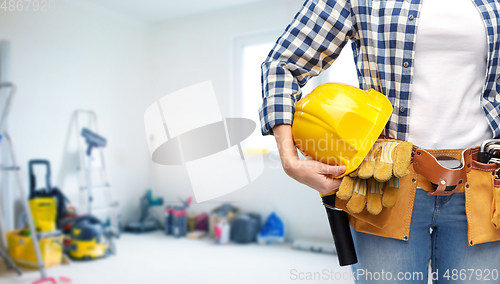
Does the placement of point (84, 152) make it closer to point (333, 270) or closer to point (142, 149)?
point (142, 149)

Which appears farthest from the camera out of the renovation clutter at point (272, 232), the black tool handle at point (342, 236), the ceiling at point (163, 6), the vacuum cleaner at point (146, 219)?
the vacuum cleaner at point (146, 219)

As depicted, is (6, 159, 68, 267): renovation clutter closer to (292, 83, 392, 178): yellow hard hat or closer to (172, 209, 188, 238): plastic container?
(172, 209, 188, 238): plastic container

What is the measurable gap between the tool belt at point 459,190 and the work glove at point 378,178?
0.09 ft

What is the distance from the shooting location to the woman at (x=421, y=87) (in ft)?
1.76

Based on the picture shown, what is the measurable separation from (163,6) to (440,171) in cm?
319

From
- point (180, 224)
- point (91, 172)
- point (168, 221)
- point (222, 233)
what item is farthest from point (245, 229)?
point (91, 172)

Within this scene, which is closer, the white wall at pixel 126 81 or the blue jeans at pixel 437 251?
the blue jeans at pixel 437 251

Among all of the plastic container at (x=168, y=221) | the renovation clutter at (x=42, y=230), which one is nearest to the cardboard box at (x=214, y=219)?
the plastic container at (x=168, y=221)

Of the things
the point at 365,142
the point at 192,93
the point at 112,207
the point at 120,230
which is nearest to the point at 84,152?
the point at 112,207

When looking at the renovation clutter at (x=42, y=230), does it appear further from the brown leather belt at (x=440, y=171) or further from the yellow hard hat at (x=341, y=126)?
the brown leather belt at (x=440, y=171)

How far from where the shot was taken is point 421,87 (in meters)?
0.56

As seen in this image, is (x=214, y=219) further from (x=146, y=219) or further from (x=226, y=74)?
(x=226, y=74)

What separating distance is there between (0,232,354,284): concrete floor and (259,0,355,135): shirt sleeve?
1765 millimetres

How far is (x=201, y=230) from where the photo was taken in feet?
10.2
